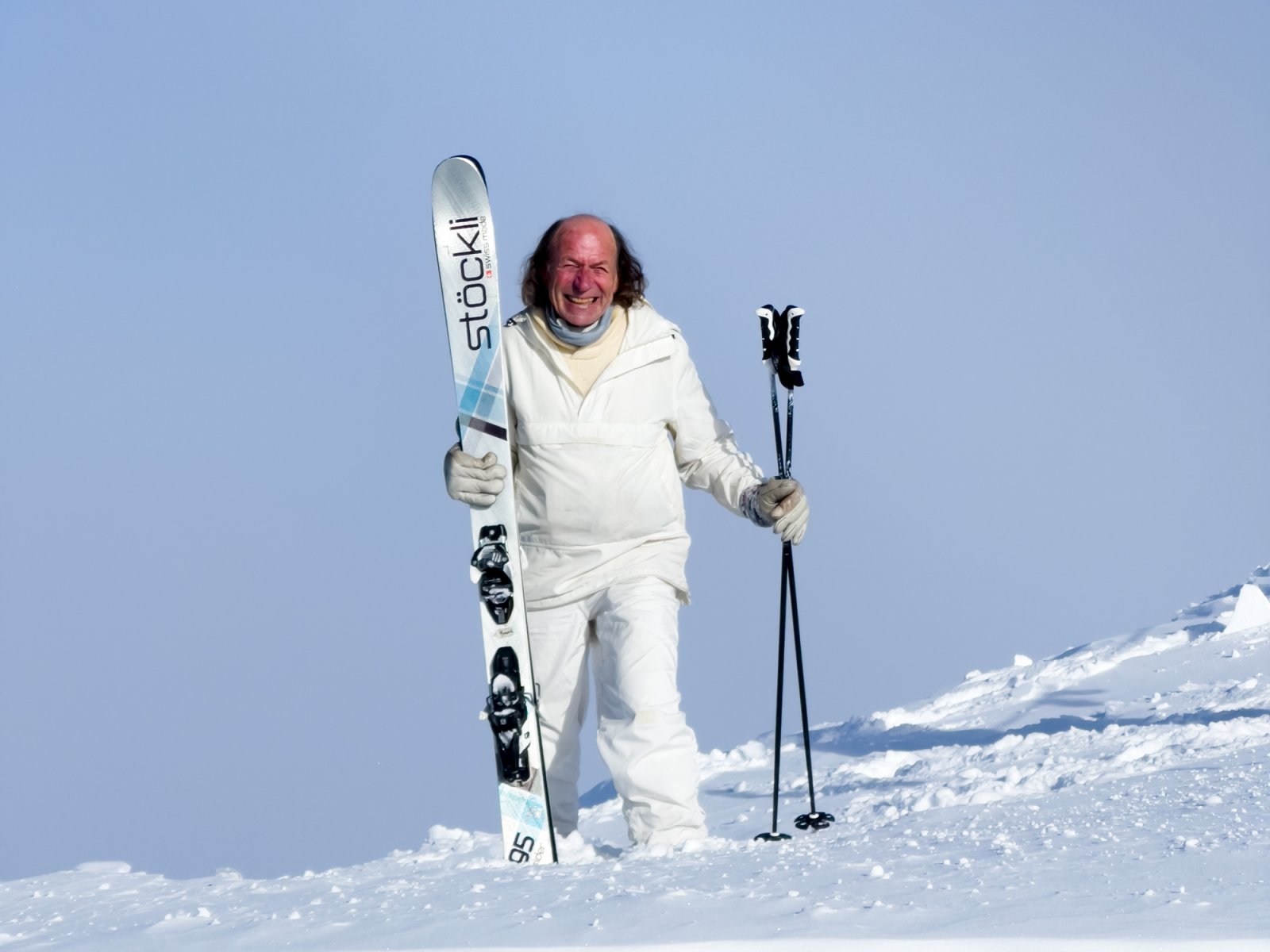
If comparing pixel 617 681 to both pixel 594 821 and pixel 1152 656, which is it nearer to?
pixel 594 821

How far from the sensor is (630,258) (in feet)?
15.9

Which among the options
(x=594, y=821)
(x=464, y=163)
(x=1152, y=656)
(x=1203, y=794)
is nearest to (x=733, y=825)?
(x=594, y=821)

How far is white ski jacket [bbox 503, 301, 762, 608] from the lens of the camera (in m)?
4.51

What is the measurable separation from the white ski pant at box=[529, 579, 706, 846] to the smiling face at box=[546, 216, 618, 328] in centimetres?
88

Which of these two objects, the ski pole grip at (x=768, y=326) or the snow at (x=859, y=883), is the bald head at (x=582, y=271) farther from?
the snow at (x=859, y=883)

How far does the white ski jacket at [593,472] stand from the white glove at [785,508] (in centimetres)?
28

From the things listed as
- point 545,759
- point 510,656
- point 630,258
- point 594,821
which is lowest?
point 594,821

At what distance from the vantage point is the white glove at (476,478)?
175 inches

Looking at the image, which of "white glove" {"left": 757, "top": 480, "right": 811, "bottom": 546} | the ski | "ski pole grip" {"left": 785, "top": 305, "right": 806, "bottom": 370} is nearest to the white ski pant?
the ski

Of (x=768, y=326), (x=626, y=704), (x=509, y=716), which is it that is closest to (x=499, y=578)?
(x=509, y=716)

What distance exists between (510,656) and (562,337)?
1016 mm

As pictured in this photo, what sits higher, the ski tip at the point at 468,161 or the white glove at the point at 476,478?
the ski tip at the point at 468,161

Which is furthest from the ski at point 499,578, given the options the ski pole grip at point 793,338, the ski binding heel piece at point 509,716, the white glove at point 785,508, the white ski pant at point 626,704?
the ski pole grip at point 793,338

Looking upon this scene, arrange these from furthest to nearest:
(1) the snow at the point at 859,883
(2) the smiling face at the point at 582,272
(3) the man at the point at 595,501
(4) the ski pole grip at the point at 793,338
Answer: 1. (4) the ski pole grip at the point at 793,338
2. (2) the smiling face at the point at 582,272
3. (3) the man at the point at 595,501
4. (1) the snow at the point at 859,883
